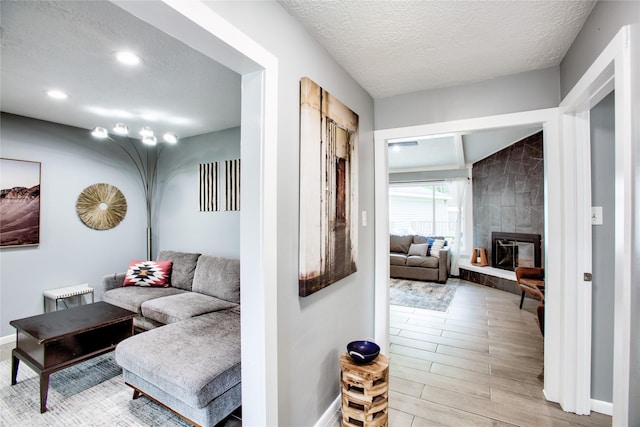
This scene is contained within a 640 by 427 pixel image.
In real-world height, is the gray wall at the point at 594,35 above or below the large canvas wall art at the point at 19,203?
above

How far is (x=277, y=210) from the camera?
1.41 metres

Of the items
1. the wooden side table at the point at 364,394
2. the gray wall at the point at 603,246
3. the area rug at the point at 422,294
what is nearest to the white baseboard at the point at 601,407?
the gray wall at the point at 603,246

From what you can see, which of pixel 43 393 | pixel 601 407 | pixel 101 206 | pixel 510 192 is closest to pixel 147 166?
pixel 101 206

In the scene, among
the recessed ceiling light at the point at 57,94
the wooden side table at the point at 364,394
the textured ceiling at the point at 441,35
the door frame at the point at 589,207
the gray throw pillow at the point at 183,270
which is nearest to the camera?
the door frame at the point at 589,207

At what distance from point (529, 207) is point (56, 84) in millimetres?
6153

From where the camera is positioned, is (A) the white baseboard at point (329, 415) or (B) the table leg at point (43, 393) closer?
(A) the white baseboard at point (329, 415)

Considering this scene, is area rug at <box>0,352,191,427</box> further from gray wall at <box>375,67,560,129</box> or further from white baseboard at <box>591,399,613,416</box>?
gray wall at <box>375,67,560,129</box>

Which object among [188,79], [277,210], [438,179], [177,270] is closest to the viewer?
[277,210]

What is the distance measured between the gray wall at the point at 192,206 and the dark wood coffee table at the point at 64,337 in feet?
4.62

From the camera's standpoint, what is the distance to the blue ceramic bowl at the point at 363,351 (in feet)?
5.81

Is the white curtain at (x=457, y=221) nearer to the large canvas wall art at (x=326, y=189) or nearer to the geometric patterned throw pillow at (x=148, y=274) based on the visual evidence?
the large canvas wall art at (x=326, y=189)

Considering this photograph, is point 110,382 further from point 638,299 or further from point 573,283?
point 573,283

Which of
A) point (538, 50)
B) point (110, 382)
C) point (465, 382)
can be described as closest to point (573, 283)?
point (465, 382)

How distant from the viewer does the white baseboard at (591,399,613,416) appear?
1.94 meters
